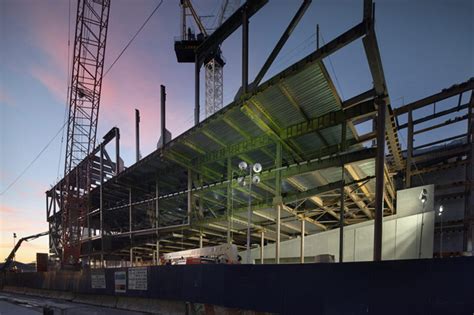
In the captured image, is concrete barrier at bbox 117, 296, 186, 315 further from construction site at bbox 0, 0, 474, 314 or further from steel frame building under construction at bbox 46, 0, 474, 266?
steel frame building under construction at bbox 46, 0, 474, 266

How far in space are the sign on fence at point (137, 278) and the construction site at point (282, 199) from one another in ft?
0.26

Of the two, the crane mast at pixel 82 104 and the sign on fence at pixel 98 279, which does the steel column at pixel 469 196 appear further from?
the crane mast at pixel 82 104

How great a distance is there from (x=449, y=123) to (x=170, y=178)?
29.8 metres

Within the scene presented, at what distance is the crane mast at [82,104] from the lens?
38344 millimetres

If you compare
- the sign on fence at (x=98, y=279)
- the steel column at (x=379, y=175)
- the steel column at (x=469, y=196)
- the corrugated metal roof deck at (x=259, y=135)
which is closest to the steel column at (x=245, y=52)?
the corrugated metal roof deck at (x=259, y=135)

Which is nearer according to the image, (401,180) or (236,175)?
(236,175)

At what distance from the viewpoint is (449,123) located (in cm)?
3297

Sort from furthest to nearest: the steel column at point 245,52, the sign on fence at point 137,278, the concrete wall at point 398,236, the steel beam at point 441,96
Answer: the steel beam at point 441,96 → the concrete wall at point 398,236 → the steel column at point 245,52 → the sign on fence at point 137,278

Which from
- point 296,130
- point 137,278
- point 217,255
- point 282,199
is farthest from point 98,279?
point 296,130

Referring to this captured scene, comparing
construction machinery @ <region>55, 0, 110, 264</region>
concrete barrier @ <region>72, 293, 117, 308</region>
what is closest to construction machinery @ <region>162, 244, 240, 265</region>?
concrete barrier @ <region>72, 293, 117, 308</region>

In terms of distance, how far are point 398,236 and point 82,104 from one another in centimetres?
3881

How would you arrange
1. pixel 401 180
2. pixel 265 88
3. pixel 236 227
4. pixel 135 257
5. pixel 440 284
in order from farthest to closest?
1. pixel 135 257
2. pixel 401 180
3. pixel 236 227
4. pixel 265 88
5. pixel 440 284

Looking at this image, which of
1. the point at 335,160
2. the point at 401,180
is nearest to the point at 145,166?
the point at 335,160

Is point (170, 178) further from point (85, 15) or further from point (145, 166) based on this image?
point (85, 15)
